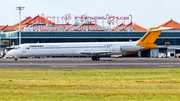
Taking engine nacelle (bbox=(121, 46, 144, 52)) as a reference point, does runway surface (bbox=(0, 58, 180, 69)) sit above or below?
below

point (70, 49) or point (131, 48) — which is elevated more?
point (131, 48)

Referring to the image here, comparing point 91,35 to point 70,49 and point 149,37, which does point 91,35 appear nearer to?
point 70,49

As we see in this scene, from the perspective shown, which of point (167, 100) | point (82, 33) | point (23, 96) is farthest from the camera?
point (82, 33)

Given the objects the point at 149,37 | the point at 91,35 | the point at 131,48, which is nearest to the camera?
the point at 149,37

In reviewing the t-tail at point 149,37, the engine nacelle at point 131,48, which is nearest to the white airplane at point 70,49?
the engine nacelle at point 131,48

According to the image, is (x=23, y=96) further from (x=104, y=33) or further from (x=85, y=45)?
(x=104, y=33)

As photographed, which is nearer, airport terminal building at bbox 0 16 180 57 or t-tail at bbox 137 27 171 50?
t-tail at bbox 137 27 171 50

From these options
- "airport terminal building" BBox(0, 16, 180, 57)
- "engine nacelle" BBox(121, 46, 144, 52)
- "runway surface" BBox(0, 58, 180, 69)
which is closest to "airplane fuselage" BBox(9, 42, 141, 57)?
"engine nacelle" BBox(121, 46, 144, 52)

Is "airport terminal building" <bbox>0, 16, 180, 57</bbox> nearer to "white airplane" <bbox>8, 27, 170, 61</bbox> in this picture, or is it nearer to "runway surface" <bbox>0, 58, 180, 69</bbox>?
"white airplane" <bbox>8, 27, 170, 61</bbox>

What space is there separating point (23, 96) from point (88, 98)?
11.0 feet

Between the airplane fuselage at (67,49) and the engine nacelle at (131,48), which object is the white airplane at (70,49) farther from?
the engine nacelle at (131,48)

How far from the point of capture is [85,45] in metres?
57.8

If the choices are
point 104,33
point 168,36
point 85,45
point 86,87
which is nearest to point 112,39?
point 104,33

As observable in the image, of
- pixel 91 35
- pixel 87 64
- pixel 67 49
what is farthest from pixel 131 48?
pixel 91 35
